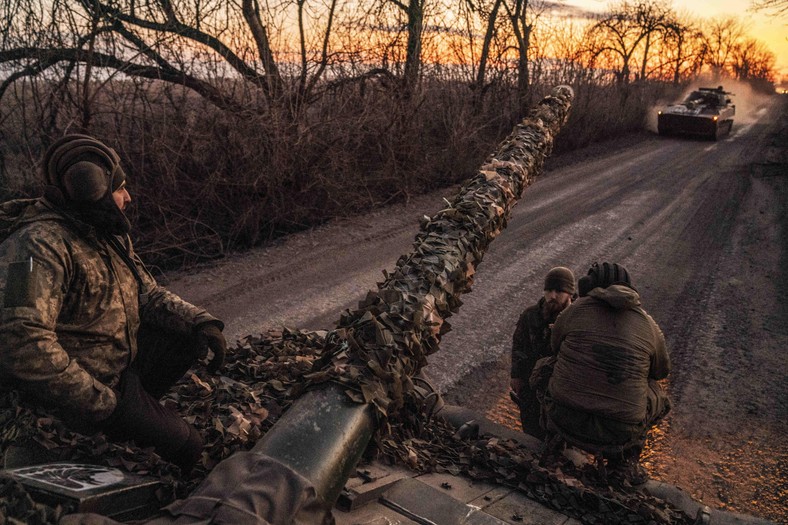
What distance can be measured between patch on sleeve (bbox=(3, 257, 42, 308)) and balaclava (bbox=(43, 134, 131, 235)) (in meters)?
0.32

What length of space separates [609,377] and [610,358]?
12 cm

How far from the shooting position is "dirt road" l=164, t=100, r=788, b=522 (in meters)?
5.09

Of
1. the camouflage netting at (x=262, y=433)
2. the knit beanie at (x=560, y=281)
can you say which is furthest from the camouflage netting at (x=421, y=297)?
the knit beanie at (x=560, y=281)

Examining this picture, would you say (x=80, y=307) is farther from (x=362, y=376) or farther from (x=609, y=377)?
(x=609, y=377)

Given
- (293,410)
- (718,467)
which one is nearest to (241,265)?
(718,467)

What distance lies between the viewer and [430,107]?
13633 mm

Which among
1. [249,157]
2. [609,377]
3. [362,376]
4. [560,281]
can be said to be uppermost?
[249,157]

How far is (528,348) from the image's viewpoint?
526 centimetres

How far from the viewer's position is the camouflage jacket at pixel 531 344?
5.22 meters

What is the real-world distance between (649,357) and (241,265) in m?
5.96

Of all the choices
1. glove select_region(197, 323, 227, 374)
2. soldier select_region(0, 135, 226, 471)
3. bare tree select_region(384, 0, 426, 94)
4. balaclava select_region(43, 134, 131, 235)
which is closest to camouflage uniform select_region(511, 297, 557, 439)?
glove select_region(197, 323, 227, 374)

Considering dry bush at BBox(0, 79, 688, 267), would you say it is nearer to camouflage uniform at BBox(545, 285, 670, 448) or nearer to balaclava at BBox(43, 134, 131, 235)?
balaclava at BBox(43, 134, 131, 235)

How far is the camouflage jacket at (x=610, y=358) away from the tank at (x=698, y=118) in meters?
23.4

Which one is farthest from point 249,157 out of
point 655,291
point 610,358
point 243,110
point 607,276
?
point 610,358
